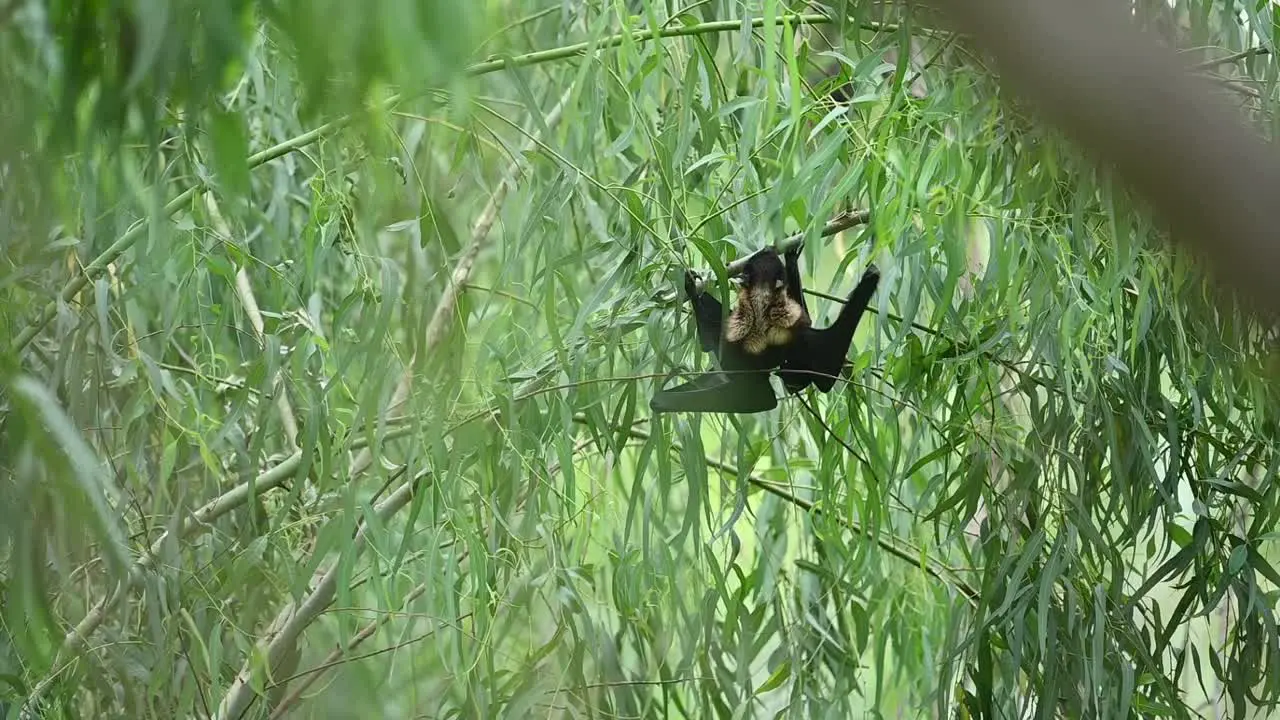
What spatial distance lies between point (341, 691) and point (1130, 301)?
186 cm

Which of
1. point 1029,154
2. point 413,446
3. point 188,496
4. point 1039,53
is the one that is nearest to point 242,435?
point 188,496

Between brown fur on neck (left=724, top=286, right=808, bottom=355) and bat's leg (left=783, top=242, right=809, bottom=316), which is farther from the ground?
bat's leg (left=783, top=242, right=809, bottom=316)

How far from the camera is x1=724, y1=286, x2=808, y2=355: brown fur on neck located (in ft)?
9.90

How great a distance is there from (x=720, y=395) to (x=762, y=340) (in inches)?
20.2

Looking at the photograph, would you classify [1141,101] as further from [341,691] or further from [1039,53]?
[341,691]

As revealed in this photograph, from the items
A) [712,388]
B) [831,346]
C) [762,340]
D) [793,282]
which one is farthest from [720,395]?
[793,282]

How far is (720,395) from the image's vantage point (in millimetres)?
2541

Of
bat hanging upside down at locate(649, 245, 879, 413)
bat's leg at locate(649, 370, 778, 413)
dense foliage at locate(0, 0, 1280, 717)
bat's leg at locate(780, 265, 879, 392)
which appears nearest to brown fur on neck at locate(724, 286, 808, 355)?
bat hanging upside down at locate(649, 245, 879, 413)

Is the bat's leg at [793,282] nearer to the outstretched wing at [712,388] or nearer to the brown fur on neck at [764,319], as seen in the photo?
the brown fur on neck at [764,319]

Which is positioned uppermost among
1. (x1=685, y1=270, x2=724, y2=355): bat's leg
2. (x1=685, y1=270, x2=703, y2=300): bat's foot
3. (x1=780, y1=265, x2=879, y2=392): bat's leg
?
(x1=685, y1=270, x2=703, y2=300): bat's foot

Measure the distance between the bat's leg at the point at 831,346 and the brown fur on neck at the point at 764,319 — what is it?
0.12 metres

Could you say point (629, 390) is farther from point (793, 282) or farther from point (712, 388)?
point (793, 282)

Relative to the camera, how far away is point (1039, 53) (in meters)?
0.51

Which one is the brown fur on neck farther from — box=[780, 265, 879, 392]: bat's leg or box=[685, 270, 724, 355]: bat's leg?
box=[685, 270, 724, 355]: bat's leg
